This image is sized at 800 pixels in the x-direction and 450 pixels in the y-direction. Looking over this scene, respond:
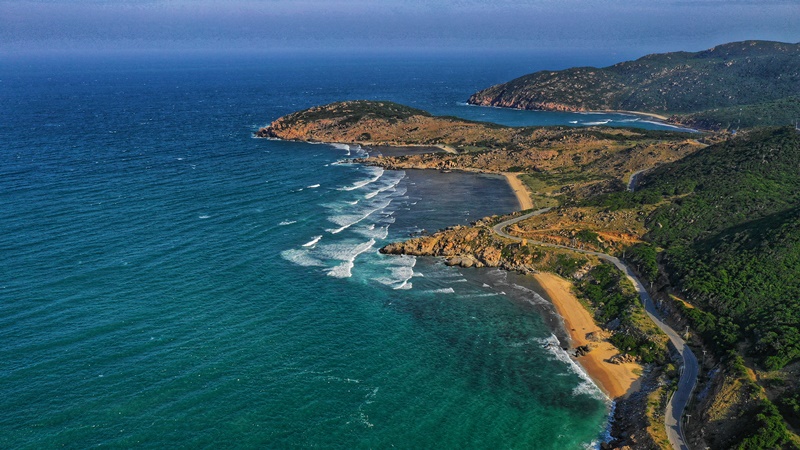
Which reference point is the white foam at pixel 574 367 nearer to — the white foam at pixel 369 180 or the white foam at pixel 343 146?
the white foam at pixel 369 180

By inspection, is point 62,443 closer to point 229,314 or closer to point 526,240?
point 229,314

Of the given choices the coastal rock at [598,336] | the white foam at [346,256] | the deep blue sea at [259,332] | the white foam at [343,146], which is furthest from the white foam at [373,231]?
the white foam at [343,146]

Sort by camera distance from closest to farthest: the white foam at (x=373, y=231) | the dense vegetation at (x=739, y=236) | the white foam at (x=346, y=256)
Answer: the dense vegetation at (x=739, y=236), the white foam at (x=346, y=256), the white foam at (x=373, y=231)

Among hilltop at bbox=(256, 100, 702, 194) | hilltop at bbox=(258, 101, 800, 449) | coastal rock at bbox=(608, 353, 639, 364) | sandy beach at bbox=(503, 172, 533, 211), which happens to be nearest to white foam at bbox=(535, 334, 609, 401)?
hilltop at bbox=(258, 101, 800, 449)

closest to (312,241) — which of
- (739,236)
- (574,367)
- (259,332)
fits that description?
(259,332)

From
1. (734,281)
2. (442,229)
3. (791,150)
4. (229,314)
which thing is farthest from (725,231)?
(229,314)
